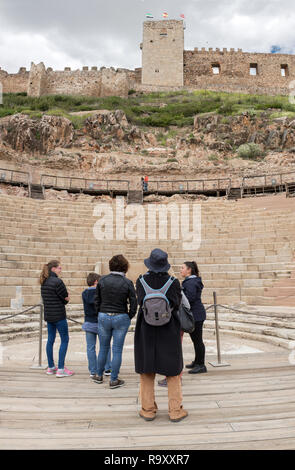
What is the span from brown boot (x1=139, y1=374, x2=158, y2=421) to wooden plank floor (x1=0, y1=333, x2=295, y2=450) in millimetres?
59

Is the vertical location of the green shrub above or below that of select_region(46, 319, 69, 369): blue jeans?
above

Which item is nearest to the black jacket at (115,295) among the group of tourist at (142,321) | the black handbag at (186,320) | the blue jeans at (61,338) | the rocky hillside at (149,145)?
the group of tourist at (142,321)

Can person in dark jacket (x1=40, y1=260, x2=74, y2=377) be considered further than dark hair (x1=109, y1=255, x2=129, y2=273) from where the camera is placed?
Yes

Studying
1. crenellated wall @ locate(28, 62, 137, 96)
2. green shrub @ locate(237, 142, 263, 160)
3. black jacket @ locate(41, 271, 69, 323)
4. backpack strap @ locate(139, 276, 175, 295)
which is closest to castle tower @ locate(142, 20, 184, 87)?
crenellated wall @ locate(28, 62, 137, 96)

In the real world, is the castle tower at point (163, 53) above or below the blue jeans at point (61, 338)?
above

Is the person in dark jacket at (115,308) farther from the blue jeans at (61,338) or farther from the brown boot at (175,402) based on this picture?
the brown boot at (175,402)

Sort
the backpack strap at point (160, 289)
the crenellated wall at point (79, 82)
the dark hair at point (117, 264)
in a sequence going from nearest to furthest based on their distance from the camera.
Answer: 1. the backpack strap at point (160, 289)
2. the dark hair at point (117, 264)
3. the crenellated wall at point (79, 82)

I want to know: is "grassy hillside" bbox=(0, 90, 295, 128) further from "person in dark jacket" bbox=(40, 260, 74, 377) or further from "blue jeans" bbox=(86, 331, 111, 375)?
"blue jeans" bbox=(86, 331, 111, 375)

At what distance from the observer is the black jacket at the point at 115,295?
11.0ft

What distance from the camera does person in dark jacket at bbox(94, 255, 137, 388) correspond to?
3342 millimetres

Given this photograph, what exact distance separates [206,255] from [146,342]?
7873 millimetres

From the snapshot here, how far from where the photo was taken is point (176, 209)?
14.7 meters
